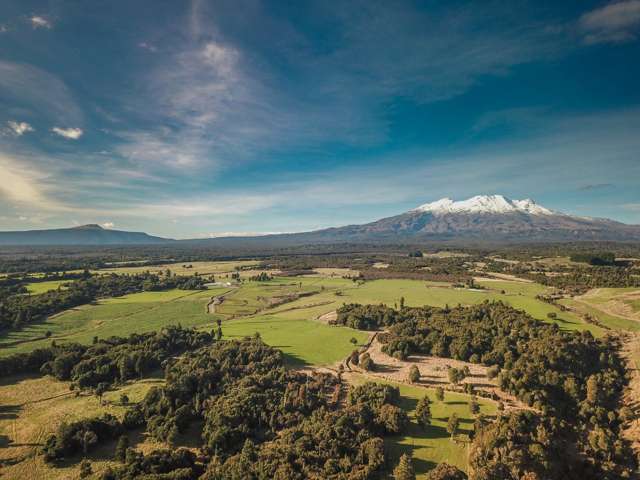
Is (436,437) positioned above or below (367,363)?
below

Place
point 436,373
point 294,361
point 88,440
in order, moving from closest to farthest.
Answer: point 88,440, point 436,373, point 294,361

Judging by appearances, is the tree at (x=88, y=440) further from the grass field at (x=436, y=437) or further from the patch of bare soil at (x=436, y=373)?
the patch of bare soil at (x=436, y=373)

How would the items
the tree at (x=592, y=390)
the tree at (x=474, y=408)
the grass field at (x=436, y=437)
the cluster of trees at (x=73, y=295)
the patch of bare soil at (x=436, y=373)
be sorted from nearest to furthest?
the grass field at (x=436, y=437), the tree at (x=474, y=408), the tree at (x=592, y=390), the patch of bare soil at (x=436, y=373), the cluster of trees at (x=73, y=295)

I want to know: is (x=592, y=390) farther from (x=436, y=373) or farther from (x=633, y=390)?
(x=436, y=373)

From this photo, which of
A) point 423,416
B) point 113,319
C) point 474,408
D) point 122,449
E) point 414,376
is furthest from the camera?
point 113,319

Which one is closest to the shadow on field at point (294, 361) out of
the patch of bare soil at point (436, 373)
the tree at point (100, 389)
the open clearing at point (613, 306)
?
the patch of bare soil at point (436, 373)

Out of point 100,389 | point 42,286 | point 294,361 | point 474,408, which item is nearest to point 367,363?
point 294,361
